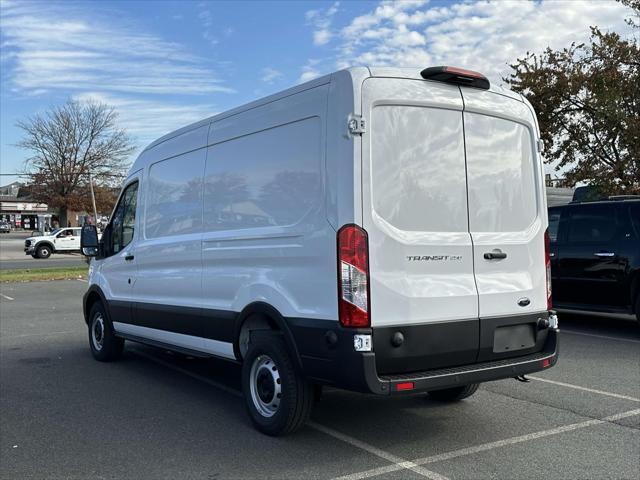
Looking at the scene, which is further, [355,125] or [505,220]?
[505,220]

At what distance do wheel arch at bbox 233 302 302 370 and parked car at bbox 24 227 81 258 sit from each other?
34293mm

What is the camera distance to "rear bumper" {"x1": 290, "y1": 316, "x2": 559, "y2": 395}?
3.96 metres

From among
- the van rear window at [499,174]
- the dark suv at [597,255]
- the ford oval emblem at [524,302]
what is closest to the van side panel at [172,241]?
the van rear window at [499,174]

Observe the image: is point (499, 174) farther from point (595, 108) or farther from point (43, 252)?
point (43, 252)

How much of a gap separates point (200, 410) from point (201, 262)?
1295 millimetres

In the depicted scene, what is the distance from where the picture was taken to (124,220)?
24.0 ft

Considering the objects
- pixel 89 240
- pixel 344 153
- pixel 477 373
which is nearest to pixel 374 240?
pixel 344 153

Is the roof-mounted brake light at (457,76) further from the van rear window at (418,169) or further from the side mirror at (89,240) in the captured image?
the side mirror at (89,240)

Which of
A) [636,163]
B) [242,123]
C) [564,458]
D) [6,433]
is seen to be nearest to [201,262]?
[242,123]

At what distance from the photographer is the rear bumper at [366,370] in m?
3.96

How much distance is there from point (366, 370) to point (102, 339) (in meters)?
4.86

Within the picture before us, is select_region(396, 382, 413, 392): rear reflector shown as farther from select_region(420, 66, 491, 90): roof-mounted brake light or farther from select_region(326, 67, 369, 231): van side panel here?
select_region(420, 66, 491, 90): roof-mounted brake light

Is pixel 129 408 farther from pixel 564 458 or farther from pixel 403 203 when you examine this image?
pixel 564 458

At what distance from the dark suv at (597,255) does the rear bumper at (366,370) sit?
16.7 feet
